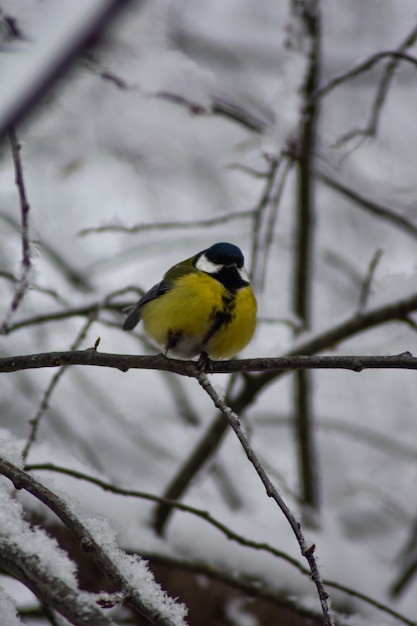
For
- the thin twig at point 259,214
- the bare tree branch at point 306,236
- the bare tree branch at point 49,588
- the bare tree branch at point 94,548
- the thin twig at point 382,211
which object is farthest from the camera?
the thin twig at point 382,211

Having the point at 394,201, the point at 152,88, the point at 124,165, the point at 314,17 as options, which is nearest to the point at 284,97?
the point at 314,17

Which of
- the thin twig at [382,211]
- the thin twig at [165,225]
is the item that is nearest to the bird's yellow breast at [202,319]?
the thin twig at [165,225]

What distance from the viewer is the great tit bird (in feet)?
8.26

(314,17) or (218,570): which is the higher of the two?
(314,17)

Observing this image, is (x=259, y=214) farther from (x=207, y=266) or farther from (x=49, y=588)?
(x=49, y=588)

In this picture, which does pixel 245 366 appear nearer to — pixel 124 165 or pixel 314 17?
pixel 314 17

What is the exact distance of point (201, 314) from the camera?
8.23ft

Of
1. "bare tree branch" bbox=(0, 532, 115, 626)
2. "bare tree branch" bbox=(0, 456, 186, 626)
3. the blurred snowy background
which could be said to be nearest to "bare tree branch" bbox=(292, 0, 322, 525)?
the blurred snowy background

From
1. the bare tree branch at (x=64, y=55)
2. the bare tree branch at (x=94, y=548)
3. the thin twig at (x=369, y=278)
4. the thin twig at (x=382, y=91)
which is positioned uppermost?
the thin twig at (x=382, y=91)

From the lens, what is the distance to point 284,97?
2.81 m

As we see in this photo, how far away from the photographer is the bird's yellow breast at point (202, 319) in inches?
99.0

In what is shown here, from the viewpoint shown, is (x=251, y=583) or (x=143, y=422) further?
(x=143, y=422)

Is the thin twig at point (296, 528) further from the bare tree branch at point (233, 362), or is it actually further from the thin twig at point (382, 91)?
the thin twig at point (382, 91)

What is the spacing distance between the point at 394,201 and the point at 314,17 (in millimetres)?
1098
